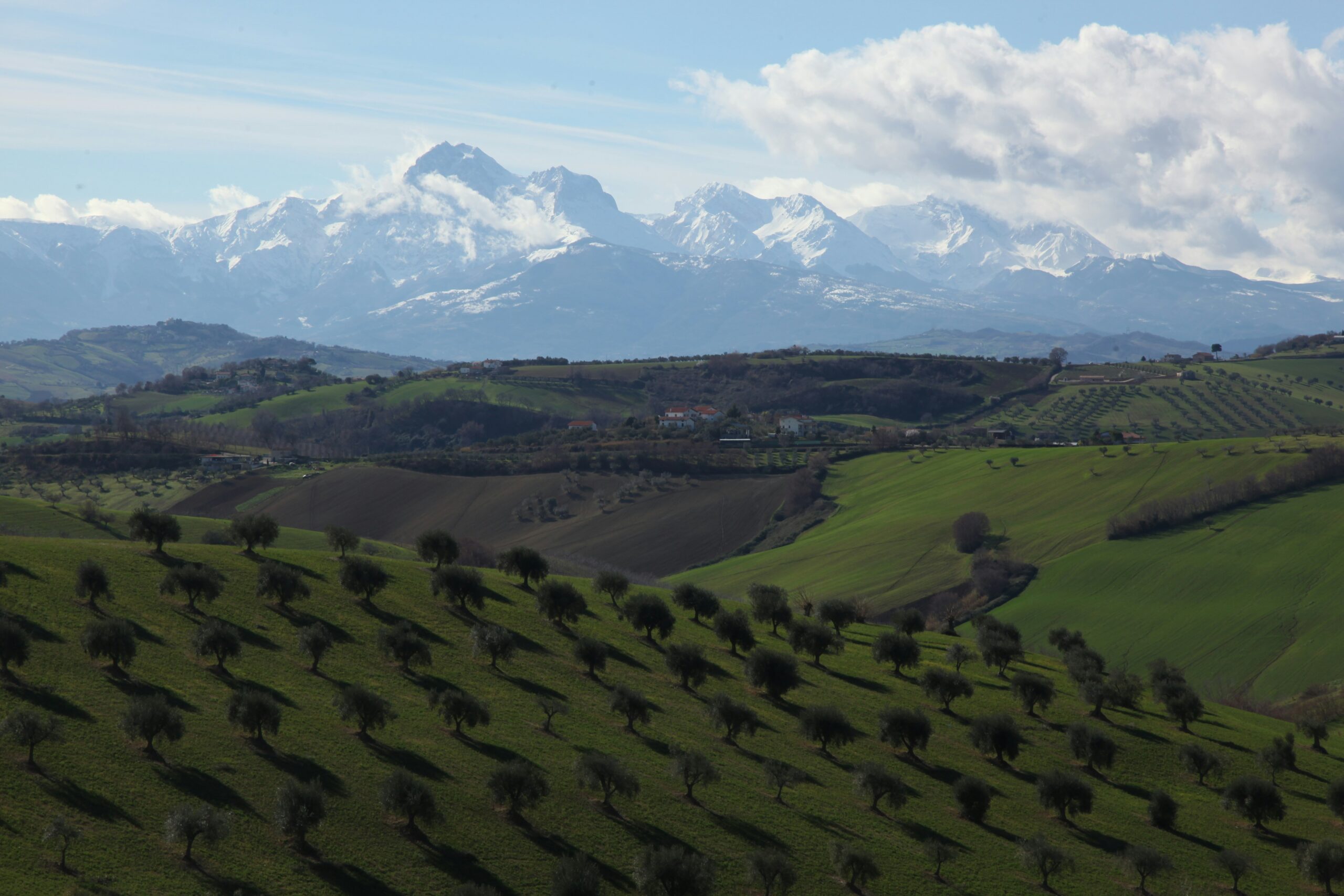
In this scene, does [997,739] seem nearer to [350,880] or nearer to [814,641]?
[814,641]

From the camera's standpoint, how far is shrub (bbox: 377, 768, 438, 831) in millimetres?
48188

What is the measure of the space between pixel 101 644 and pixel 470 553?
209 feet

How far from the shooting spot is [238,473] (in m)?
189

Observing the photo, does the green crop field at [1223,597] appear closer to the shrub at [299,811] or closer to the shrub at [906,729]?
the shrub at [906,729]

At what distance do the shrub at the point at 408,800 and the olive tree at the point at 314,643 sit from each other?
1492cm

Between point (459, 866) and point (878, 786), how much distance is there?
2352 cm

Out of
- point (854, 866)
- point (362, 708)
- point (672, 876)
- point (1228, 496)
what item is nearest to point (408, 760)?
point (362, 708)

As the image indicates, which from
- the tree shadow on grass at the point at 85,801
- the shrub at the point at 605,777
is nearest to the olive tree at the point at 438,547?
the shrub at the point at 605,777

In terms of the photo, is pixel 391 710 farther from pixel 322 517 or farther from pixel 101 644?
pixel 322 517

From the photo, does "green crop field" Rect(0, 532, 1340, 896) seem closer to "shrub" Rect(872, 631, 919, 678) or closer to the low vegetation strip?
"shrub" Rect(872, 631, 919, 678)

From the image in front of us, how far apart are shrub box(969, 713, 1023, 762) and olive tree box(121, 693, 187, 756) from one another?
151 ft

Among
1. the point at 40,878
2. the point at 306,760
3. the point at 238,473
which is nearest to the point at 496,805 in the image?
the point at 306,760

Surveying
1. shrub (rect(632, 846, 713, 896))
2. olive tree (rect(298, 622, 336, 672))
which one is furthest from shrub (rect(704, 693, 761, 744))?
olive tree (rect(298, 622, 336, 672))

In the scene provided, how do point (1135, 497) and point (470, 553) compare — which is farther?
point (1135, 497)
